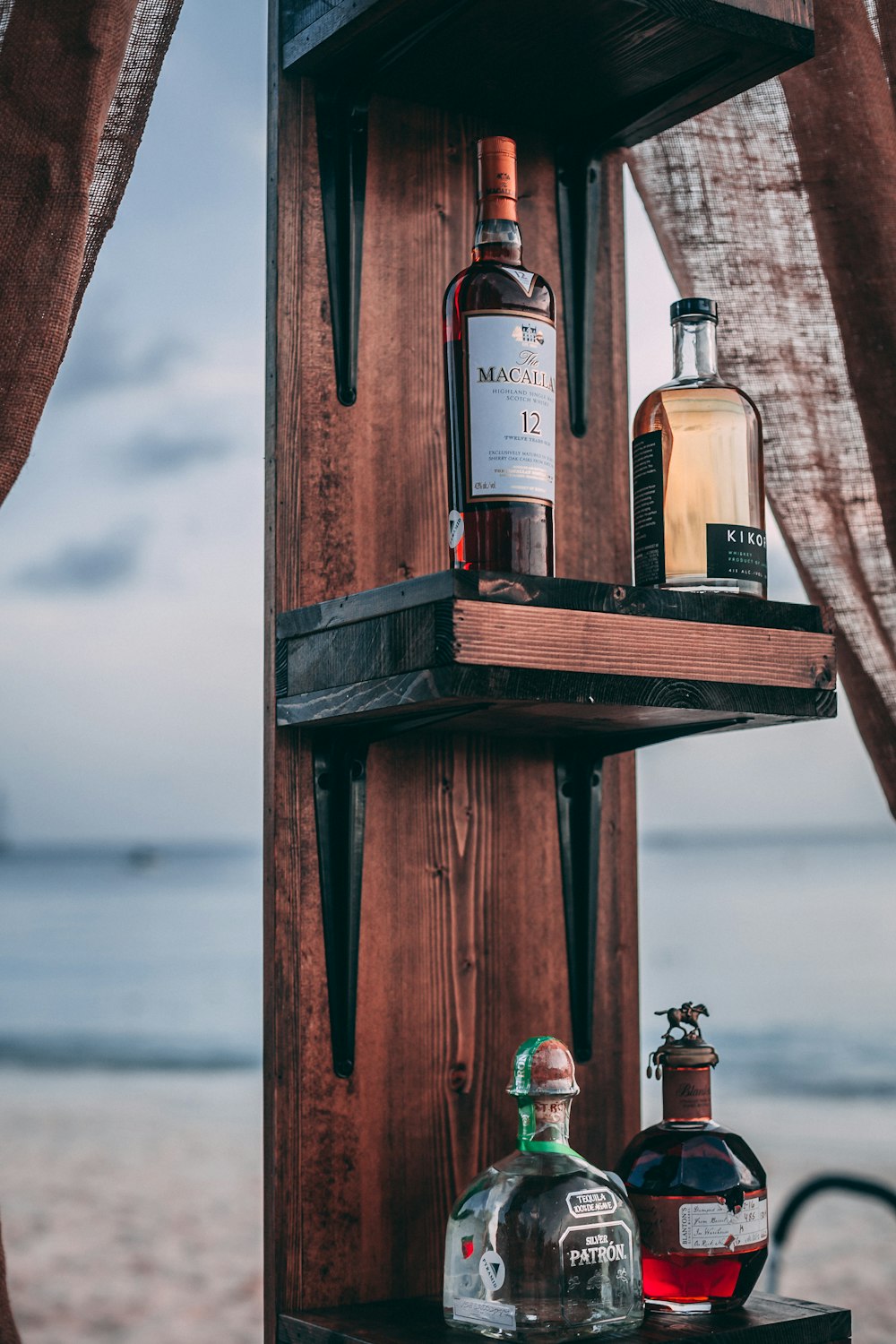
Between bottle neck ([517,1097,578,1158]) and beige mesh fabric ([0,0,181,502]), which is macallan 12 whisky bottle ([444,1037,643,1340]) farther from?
beige mesh fabric ([0,0,181,502])

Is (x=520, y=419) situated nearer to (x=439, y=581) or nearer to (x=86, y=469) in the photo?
(x=439, y=581)

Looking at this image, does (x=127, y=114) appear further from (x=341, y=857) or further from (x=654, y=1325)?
(x=654, y=1325)

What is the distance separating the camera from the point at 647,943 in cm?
1080

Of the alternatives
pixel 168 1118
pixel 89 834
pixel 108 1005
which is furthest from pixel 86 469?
pixel 168 1118

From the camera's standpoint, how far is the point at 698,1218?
995 mm

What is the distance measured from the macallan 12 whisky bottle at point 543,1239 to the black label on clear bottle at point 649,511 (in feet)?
1.15

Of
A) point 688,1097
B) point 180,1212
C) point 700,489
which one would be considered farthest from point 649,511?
point 180,1212

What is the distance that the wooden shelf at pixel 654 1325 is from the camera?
953 mm

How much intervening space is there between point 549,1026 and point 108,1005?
8.74 m

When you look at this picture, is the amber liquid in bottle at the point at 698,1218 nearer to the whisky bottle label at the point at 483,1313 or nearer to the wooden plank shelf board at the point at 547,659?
the whisky bottle label at the point at 483,1313

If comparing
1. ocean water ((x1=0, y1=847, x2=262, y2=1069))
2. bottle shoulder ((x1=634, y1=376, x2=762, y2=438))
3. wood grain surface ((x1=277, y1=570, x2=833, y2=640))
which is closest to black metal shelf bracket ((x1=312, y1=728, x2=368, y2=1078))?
wood grain surface ((x1=277, y1=570, x2=833, y2=640))

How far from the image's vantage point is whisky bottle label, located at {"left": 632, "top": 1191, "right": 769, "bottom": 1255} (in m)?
1.00

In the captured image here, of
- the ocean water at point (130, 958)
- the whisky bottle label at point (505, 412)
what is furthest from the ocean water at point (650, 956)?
the whisky bottle label at point (505, 412)

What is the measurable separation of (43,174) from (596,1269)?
0.83 metres
